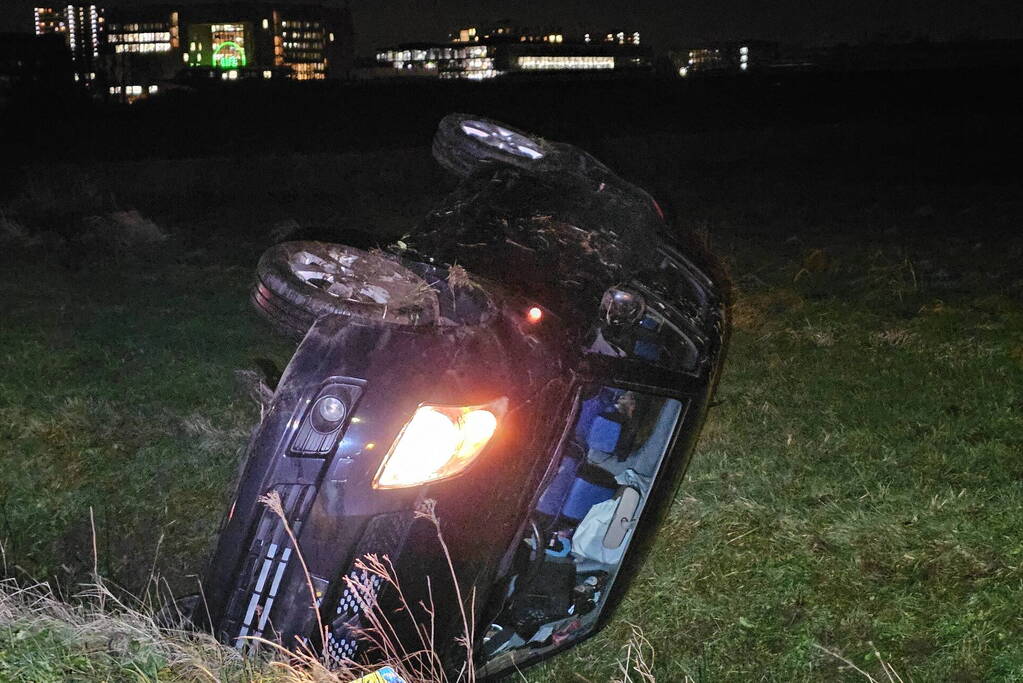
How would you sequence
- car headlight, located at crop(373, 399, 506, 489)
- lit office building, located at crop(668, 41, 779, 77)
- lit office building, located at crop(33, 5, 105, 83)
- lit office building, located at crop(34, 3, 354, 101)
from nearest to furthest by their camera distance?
car headlight, located at crop(373, 399, 506, 489)
lit office building, located at crop(668, 41, 779, 77)
lit office building, located at crop(34, 3, 354, 101)
lit office building, located at crop(33, 5, 105, 83)

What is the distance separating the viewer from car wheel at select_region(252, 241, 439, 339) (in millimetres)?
2676

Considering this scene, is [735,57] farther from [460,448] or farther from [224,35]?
[224,35]

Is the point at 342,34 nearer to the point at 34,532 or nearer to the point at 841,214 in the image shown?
the point at 841,214

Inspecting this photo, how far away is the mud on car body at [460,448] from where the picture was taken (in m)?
2.65

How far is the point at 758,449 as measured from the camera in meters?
4.74

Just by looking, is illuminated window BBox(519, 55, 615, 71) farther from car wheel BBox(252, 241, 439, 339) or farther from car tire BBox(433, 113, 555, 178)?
car wheel BBox(252, 241, 439, 339)

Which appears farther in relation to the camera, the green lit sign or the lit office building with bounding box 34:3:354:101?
the green lit sign

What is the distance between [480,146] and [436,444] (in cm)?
244

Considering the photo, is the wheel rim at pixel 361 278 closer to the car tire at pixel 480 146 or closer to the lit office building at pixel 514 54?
the car tire at pixel 480 146

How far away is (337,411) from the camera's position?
2639mm

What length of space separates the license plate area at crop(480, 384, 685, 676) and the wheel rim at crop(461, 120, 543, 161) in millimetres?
1772

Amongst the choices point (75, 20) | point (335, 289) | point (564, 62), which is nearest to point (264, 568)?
point (335, 289)

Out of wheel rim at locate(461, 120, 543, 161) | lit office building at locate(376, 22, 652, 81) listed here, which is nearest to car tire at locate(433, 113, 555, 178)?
wheel rim at locate(461, 120, 543, 161)

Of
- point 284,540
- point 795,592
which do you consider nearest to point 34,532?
point 284,540
